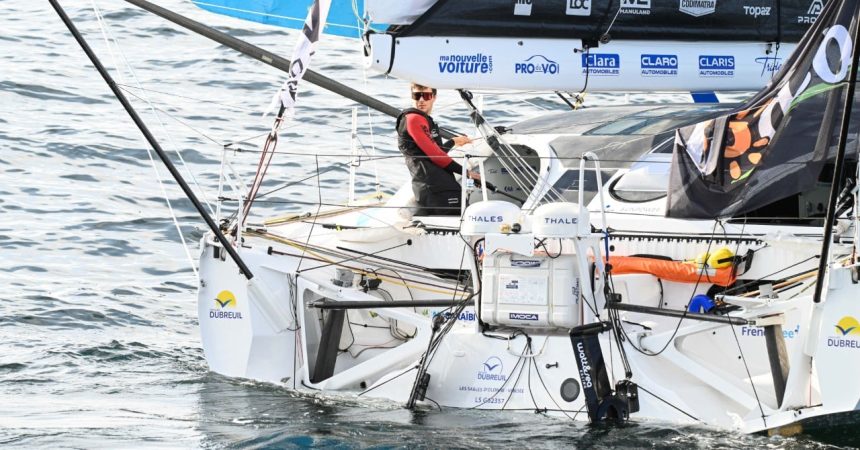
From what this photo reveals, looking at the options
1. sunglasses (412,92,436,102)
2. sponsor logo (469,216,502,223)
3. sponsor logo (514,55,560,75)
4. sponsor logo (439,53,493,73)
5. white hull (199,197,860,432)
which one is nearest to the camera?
white hull (199,197,860,432)

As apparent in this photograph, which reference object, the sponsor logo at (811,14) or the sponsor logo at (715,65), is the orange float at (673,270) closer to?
the sponsor logo at (715,65)

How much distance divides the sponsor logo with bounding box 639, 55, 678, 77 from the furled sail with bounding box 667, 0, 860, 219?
1.45 meters

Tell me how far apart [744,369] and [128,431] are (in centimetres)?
367

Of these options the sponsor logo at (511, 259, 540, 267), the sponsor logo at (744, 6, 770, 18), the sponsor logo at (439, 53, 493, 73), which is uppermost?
the sponsor logo at (744, 6, 770, 18)

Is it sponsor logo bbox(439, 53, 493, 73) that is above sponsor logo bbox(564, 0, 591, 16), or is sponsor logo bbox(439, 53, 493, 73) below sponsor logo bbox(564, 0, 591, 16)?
below

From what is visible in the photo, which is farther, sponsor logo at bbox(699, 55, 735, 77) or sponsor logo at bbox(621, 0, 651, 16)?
sponsor logo at bbox(699, 55, 735, 77)

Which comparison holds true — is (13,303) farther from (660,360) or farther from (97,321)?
(660,360)

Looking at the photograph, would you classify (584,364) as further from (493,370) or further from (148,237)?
(148,237)

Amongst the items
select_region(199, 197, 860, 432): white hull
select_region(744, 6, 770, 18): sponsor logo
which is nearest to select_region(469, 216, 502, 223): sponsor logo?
select_region(199, 197, 860, 432): white hull

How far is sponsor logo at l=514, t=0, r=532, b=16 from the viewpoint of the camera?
970 cm

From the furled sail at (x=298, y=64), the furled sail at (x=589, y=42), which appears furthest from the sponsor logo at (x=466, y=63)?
the furled sail at (x=298, y=64)

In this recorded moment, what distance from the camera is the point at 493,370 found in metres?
8.55

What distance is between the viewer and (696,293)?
9.16m

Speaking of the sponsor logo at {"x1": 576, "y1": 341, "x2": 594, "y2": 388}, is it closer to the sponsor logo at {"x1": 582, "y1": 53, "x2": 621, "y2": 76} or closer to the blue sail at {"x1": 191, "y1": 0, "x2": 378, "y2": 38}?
the sponsor logo at {"x1": 582, "y1": 53, "x2": 621, "y2": 76}
